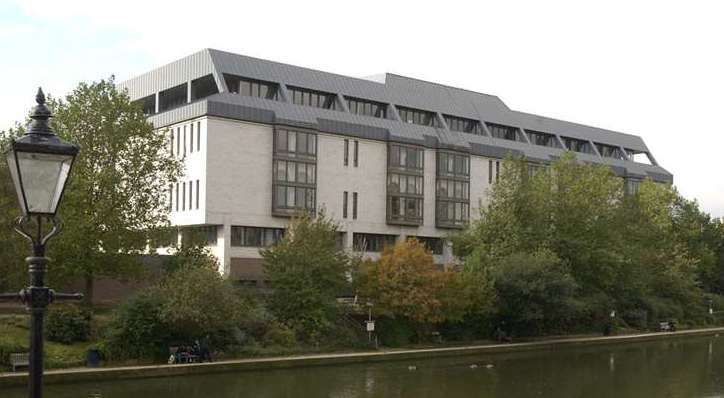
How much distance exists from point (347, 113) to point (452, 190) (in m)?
14.8

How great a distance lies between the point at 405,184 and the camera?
262 ft

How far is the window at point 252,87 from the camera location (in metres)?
71.2

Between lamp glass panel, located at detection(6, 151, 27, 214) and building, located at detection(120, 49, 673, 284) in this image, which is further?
building, located at detection(120, 49, 673, 284)

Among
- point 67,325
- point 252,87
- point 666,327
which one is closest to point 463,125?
point 252,87

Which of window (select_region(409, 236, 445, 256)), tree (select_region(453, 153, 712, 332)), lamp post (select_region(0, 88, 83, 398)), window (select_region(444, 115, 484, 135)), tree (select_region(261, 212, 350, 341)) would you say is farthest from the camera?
window (select_region(444, 115, 484, 135))

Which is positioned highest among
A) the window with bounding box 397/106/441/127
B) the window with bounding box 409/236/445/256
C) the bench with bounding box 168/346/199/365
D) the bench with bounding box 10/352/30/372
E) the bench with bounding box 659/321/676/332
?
the window with bounding box 397/106/441/127

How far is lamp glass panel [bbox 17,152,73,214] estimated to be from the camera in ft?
22.8

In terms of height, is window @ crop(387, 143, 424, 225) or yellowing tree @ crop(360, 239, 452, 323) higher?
window @ crop(387, 143, 424, 225)

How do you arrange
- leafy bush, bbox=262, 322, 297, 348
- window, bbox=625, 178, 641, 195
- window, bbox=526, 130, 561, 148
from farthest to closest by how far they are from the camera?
window, bbox=625, 178, 641, 195, window, bbox=526, 130, 561, 148, leafy bush, bbox=262, 322, 297, 348

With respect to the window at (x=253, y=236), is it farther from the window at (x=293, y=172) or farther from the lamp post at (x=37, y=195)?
the lamp post at (x=37, y=195)

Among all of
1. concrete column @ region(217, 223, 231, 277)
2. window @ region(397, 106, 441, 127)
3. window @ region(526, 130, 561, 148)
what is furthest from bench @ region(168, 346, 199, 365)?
window @ region(526, 130, 561, 148)

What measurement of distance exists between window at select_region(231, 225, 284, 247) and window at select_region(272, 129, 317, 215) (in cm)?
192

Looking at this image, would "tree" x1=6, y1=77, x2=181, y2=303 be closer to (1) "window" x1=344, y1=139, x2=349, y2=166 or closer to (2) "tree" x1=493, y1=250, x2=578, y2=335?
(2) "tree" x1=493, y1=250, x2=578, y2=335

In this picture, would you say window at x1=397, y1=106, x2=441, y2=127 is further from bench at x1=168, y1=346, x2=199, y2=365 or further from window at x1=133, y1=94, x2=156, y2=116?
bench at x1=168, y1=346, x2=199, y2=365
